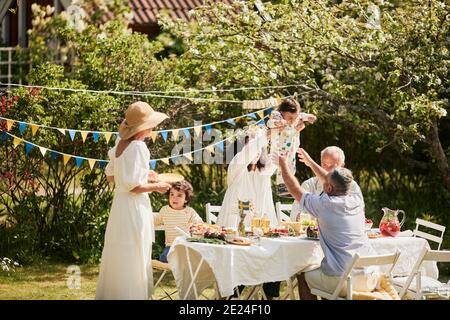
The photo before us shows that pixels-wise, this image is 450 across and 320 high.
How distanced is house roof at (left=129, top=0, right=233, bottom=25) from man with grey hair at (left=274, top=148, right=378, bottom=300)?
36.5 feet

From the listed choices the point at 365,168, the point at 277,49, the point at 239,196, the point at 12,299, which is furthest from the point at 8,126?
the point at 365,168

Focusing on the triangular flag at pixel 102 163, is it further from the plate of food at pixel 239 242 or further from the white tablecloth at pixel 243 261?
the plate of food at pixel 239 242

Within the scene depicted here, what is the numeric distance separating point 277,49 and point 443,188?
3385mm

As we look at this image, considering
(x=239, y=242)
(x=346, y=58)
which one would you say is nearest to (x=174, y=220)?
(x=239, y=242)

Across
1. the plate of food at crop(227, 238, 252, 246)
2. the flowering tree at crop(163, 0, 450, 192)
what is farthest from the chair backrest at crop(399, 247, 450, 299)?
the flowering tree at crop(163, 0, 450, 192)

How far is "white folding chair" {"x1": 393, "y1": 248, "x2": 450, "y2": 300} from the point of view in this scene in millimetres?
7418

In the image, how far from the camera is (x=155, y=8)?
1852cm

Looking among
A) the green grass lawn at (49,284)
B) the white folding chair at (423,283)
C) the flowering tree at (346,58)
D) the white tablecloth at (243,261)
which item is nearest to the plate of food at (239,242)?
the white tablecloth at (243,261)

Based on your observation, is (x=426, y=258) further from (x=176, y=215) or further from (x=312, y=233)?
(x=176, y=215)

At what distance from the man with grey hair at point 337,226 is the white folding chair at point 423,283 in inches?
15.9

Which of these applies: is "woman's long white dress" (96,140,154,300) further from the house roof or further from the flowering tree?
the house roof

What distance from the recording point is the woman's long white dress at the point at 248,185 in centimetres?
896
